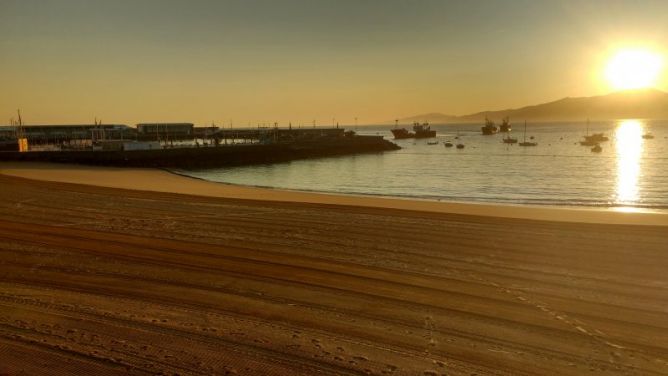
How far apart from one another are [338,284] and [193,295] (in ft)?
6.59

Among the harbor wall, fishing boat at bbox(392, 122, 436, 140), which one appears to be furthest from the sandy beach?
fishing boat at bbox(392, 122, 436, 140)

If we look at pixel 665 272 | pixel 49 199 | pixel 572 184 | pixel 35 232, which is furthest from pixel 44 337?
pixel 572 184

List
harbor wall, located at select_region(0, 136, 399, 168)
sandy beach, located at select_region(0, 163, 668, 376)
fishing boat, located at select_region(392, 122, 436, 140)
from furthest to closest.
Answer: fishing boat, located at select_region(392, 122, 436, 140) → harbor wall, located at select_region(0, 136, 399, 168) → sandy beach, located at select_region(0, 163, 668, 376)

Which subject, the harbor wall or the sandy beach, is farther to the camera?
the harbor wall

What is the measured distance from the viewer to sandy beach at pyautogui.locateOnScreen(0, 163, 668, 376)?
4.50 metres

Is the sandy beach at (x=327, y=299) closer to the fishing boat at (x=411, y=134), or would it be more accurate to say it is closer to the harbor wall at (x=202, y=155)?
the harbor wall at (x=202, y=155)

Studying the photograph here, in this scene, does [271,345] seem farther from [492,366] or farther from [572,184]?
[572,184]

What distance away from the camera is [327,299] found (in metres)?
Answer: 6.20

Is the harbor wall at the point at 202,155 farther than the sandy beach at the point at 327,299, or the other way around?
the harbor wall at the point at 202,155

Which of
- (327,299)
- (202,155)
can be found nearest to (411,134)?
(202,155)

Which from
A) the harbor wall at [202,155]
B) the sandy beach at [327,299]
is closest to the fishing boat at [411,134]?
the harbor wall at [202,155]

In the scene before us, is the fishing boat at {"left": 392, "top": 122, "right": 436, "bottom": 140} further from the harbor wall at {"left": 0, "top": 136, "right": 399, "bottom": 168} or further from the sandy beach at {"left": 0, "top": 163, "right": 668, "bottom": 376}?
the sandy beach at {"left": 0, "top": 163, "right": 668, "bottom": 376}

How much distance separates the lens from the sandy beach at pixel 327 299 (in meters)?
4.50

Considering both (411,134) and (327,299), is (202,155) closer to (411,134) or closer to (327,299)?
(327,299)
